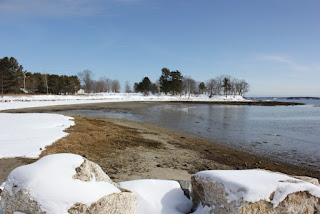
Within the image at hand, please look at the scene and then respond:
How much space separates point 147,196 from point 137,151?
18.0 feet

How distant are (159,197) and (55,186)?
5.62 feet

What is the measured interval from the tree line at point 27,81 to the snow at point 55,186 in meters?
55.1

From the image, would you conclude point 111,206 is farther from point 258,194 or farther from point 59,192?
point 258,194

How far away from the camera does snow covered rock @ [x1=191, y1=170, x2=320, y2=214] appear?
2.41 m

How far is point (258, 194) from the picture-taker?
2.42m

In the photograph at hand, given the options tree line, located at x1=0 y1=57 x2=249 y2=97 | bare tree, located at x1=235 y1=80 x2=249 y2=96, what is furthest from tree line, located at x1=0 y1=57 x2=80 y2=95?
bare tree, located at x1=235 y1=80 x2=249 y2=96

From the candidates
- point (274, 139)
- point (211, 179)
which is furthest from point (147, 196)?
point (274, 139)

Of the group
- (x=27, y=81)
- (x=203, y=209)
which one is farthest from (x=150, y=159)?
(x=27, y=81)

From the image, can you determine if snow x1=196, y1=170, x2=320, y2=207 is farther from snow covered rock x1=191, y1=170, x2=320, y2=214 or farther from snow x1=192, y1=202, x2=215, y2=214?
snow x1=192, y1=202, x2=215, y2=214

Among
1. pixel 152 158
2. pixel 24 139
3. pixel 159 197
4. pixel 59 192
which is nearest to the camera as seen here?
pixel 59 192

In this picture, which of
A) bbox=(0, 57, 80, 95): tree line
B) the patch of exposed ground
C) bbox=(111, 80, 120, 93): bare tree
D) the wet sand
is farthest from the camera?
bbox=(111, 80, 120, 93): bare tree

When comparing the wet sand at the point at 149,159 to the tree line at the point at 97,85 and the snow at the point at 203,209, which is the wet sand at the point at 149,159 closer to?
the snow at the point at 203,209

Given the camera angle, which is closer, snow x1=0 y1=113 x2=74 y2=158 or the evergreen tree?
snow x1=0 y1=113 x2=74 y2=158

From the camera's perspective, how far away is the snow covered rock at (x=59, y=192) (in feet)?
7.28
